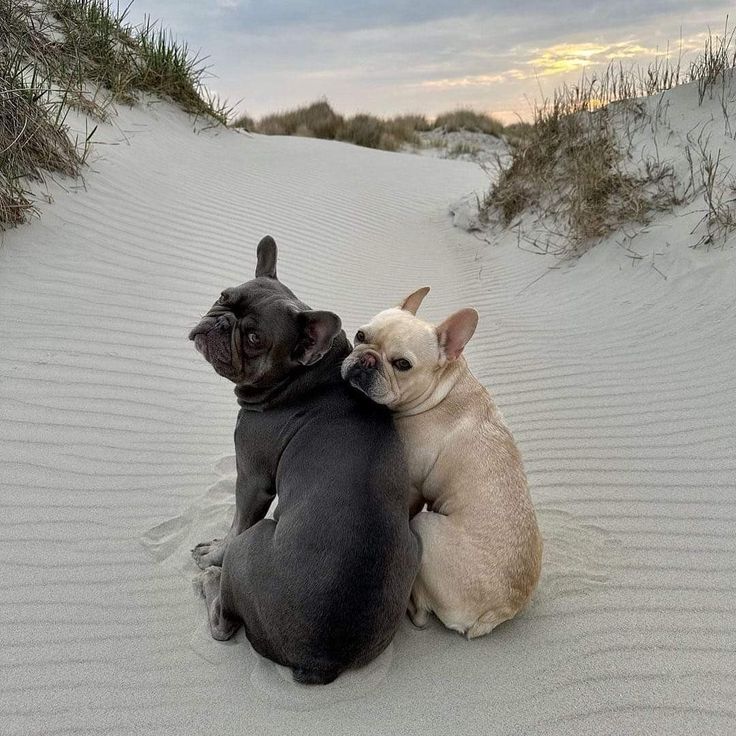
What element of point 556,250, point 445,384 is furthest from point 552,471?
point 556,250

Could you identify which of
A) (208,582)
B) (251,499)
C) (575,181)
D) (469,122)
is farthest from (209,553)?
(469,122)

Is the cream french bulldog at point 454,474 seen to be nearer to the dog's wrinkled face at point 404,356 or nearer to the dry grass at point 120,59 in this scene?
the dog's wrinkled face at point 404,356

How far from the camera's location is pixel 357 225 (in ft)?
36.8

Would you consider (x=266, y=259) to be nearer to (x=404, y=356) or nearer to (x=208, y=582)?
(x=404, y=356)

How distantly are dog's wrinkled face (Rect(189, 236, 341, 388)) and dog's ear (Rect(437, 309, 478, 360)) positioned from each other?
699mm

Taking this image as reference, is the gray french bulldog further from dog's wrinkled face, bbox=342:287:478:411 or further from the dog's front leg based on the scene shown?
dog's wrinkled face, bbox=342:287:478:411

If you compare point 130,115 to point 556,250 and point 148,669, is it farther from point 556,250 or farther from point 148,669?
point 148,669

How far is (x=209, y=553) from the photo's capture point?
3.73 m

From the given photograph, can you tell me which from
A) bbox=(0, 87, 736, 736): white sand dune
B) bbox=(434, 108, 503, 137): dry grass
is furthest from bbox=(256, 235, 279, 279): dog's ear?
bbox=(434, 108, 503, 137): dry grass

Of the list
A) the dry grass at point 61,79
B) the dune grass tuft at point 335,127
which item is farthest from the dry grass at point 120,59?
the dune grass tuft at point 335,127

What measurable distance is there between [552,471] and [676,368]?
2069mm

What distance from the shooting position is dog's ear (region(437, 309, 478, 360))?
365 cm

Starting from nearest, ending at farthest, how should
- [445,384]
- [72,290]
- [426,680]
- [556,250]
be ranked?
[426,680] < [445,384] < [72,290] < [556,250]

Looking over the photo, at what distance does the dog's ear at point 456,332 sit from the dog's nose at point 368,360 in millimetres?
459
